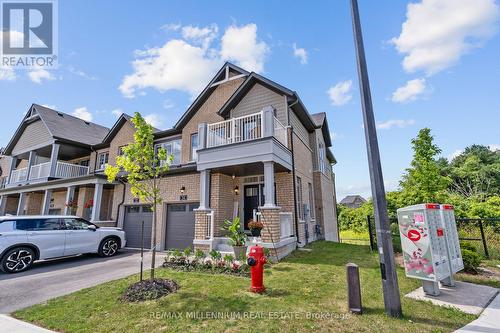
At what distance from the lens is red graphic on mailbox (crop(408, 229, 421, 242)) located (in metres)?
4.85

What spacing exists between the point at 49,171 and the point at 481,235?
24.2 meters

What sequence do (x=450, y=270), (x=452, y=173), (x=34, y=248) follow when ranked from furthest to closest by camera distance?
1. (x=452, y=173)
2. (x=34, y=248)
3. (x=450, y=270)

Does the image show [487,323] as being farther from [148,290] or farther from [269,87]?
[269,87]

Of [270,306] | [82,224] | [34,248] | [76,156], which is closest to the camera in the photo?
[270,306]

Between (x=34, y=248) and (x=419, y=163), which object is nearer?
(x=34, y=248)

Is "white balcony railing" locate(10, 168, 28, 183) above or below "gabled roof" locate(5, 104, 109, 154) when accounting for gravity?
below

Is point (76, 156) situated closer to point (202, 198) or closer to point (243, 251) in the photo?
point (202, 198)

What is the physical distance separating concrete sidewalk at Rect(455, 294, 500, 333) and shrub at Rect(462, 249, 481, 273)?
2.49 metres

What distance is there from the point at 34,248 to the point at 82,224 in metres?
1.75

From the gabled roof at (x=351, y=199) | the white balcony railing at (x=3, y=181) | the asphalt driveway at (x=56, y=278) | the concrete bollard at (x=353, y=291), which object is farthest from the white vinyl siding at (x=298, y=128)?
the gabled roof at (x=351, y=199)

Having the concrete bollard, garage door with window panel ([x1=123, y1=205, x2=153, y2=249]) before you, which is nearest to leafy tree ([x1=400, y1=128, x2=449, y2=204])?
the concrete bollard

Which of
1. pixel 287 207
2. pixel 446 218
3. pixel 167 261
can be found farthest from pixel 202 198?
pixel 446 218

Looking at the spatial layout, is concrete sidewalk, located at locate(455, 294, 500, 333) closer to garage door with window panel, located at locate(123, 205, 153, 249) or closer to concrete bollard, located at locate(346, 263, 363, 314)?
concrete bollard, located at locate(346, 263, 363, 314)

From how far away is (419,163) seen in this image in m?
9.46
